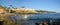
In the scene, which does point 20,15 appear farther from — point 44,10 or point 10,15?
point 44,10

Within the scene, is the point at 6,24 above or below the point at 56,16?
below

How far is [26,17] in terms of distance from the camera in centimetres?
167

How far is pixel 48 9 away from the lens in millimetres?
1734

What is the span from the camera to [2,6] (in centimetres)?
164

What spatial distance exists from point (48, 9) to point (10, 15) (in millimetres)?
560

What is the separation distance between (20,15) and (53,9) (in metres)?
0.49

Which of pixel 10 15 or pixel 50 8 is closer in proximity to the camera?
pixel 10 15

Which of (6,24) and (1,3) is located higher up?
(1,3)

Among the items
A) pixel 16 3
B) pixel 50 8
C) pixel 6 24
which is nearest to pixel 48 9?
pixel 50 8

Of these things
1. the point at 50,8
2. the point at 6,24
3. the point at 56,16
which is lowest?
the point at 6,24

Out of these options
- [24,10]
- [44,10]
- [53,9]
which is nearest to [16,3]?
[24,10]

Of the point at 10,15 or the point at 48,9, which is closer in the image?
the point at 10,15

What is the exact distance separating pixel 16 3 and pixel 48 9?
48cm

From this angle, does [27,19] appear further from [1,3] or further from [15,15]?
[1,3]
